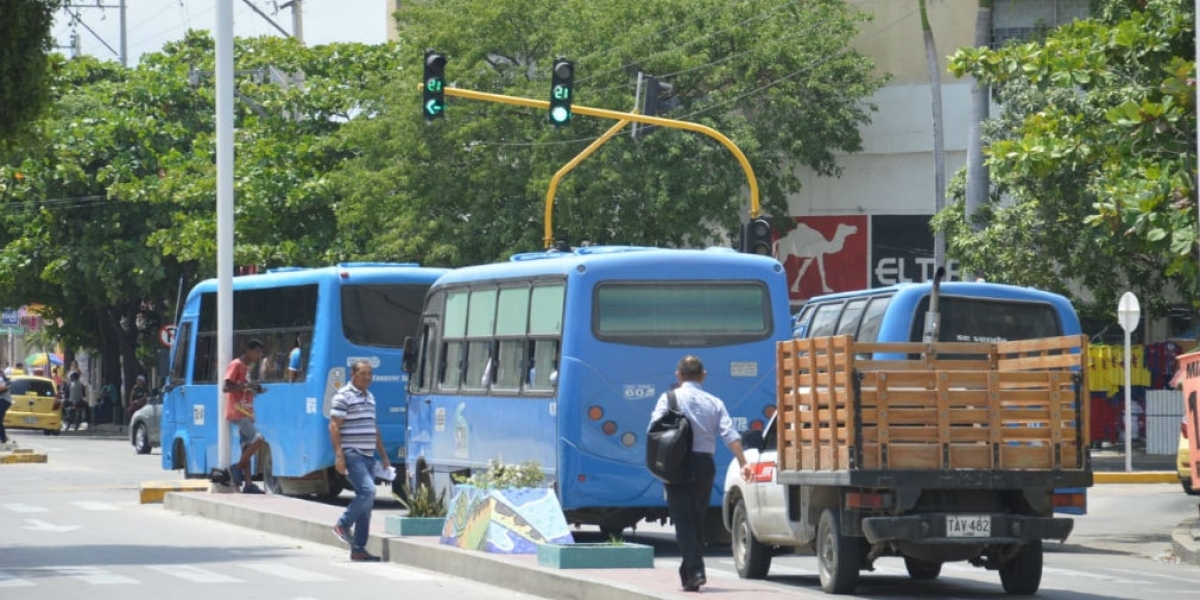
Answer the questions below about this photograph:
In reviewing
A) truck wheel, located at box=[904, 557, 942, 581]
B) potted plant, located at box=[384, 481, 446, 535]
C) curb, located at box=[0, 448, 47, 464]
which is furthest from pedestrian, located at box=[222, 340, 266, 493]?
curb, located at box=[0, 448, 47, 464]

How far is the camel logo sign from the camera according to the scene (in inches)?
1913

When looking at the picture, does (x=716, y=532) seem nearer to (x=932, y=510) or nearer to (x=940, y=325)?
(x=940, y=325)

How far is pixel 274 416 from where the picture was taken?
93.3ft

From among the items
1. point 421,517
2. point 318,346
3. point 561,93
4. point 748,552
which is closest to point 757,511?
point 748,552

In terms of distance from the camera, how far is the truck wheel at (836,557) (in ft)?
48.5

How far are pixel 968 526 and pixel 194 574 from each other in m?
6.58

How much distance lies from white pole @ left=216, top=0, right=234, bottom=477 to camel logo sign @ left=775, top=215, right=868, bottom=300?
2326 cm

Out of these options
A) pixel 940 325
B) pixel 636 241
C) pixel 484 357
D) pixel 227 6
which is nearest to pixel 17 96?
pixel 484 357

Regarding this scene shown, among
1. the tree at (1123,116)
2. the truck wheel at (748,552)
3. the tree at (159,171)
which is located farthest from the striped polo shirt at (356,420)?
the tree at (159,171)

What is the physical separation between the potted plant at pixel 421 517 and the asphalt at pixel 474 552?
162mm

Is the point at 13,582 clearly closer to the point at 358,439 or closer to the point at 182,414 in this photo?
the point at 358,439

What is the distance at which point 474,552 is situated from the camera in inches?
663

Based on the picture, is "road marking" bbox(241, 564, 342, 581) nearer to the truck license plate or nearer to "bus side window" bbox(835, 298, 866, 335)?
the truck license plate

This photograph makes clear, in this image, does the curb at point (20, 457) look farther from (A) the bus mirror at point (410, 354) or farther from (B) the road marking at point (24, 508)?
(A) the bus mirror at point (410, 354)
